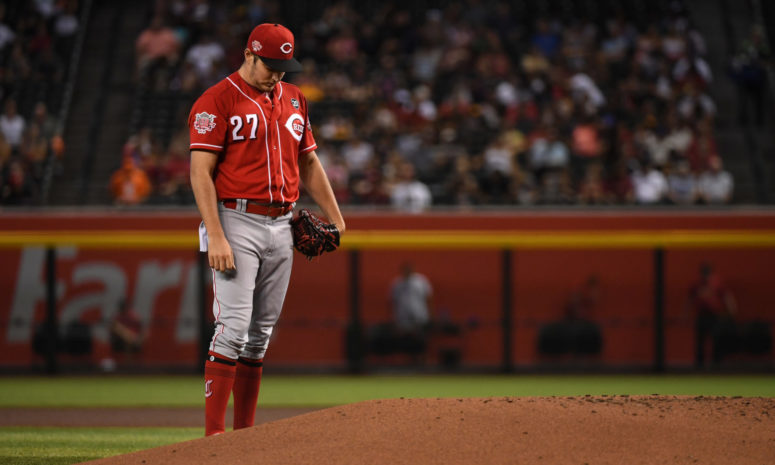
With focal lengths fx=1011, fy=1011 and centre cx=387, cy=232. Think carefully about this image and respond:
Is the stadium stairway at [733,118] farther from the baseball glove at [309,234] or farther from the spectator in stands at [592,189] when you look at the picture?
the baseball glove at [309,234]

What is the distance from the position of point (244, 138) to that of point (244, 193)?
0.83 ft

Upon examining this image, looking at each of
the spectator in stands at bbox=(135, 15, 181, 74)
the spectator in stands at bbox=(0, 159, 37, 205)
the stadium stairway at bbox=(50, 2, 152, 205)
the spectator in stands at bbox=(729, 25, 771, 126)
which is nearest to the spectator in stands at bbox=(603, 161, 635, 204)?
the spectator in stands at bbox=(729, 25, 771, 126)

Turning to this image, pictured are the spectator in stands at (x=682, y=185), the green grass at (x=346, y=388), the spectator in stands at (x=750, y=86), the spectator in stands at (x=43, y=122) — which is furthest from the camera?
the spectator in stands at (x=750, y=86)

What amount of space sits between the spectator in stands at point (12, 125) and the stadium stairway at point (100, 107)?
0.75 metres

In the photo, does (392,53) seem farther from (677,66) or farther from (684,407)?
(684,407)

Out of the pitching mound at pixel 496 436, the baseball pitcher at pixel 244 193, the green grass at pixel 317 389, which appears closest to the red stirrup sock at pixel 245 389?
the baseball pitcher at pixel 244 193

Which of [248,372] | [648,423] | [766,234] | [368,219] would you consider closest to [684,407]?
[648,423]

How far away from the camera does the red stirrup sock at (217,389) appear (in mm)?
4656

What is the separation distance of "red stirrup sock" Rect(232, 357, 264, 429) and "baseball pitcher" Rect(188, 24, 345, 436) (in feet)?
0.37

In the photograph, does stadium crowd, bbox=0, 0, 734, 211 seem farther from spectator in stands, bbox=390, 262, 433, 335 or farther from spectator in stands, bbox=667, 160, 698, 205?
spectator in stands, bbox=390, 262, 433, 335

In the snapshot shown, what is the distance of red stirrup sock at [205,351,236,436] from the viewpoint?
466 cm

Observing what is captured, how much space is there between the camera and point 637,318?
11.8 meters

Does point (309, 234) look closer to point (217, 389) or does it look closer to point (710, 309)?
point (217, 389)

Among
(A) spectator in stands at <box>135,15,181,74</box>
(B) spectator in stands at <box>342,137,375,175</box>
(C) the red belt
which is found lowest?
(C) the red belt
